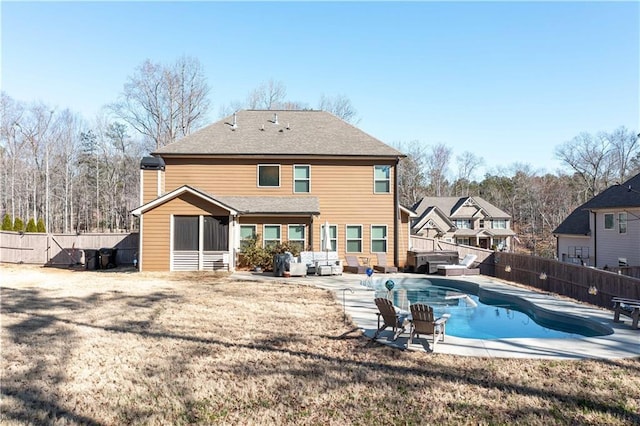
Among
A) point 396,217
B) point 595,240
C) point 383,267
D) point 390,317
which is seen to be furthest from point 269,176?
point 595,240

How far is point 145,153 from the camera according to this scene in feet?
147

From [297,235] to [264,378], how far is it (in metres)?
13.3

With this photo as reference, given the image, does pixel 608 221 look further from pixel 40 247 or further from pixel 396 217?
pixel 40 247

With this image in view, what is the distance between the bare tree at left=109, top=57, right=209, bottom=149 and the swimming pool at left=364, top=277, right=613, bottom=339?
→ 1082 inches

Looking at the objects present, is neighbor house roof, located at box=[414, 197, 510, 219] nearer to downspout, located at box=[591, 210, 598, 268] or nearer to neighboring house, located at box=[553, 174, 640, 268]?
neighboring house, located at box=[553, 174, 640, 268]

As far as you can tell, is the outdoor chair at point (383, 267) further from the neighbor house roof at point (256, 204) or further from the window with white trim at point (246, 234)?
the window with white trim at point (246, 234)

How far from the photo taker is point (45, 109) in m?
40.2

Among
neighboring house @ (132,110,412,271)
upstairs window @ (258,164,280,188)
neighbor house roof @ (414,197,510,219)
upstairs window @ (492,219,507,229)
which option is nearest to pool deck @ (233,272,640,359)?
neighboring house @ (132,110,412,271)

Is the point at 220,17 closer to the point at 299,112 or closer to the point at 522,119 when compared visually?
the point at 299,112

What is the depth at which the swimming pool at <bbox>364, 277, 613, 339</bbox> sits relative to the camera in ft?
28.5

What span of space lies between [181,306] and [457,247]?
14967 millimetres

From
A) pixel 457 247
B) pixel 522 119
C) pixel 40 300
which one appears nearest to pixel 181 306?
pixel 40 300

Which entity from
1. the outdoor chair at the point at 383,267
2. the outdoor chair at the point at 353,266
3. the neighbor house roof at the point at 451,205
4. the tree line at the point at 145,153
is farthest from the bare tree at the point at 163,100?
the neighbor house roof at the point at 451,205

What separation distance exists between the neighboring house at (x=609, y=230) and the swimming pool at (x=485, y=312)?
12.0m
